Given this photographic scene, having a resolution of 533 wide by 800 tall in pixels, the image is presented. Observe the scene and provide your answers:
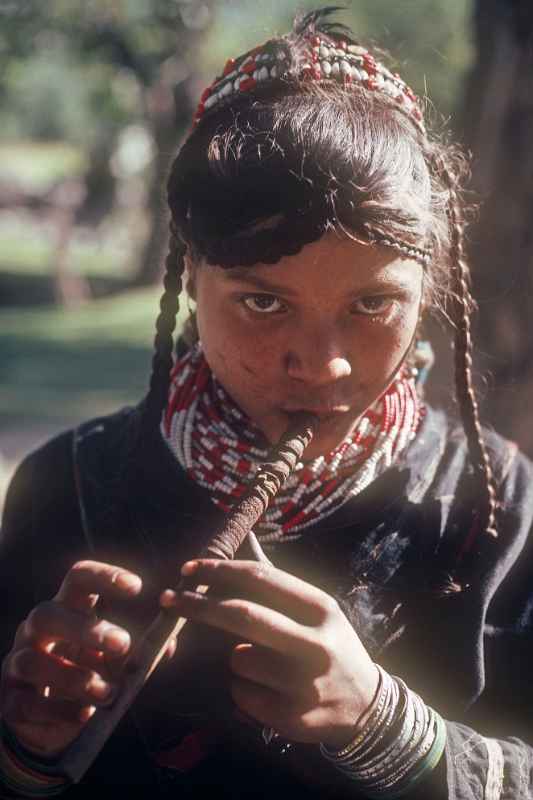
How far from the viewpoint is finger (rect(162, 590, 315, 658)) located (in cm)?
137

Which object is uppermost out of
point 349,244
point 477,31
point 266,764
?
point 477,31

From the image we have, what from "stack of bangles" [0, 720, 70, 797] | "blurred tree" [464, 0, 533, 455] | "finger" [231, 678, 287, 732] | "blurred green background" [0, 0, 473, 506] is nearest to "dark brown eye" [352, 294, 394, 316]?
"finger" [231, 678, 287, 732]

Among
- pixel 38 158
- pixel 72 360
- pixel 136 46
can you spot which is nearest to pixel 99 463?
pixel 72 360

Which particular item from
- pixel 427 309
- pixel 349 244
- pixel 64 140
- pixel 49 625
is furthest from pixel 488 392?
pixel 64 140

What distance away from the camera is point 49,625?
146 cm

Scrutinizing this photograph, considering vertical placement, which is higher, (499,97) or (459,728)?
(499,97)

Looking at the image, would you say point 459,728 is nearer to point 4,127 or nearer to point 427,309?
point 427,309

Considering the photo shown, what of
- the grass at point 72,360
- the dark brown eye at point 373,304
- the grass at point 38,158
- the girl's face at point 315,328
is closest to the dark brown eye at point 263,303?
the girl's face at point 315,328

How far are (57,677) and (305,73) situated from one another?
3.76 ft

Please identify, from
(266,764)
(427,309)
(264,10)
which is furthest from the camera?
(264,10)

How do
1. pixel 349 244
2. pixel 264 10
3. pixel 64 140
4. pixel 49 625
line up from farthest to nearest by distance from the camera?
1. pixel 64 140
2. pixel 264 10
3. pixel 349 244
4. pixel 49 625

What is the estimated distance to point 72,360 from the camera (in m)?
11.2

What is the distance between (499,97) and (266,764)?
215 centimetres

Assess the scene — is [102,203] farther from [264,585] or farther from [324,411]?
[264,585]
